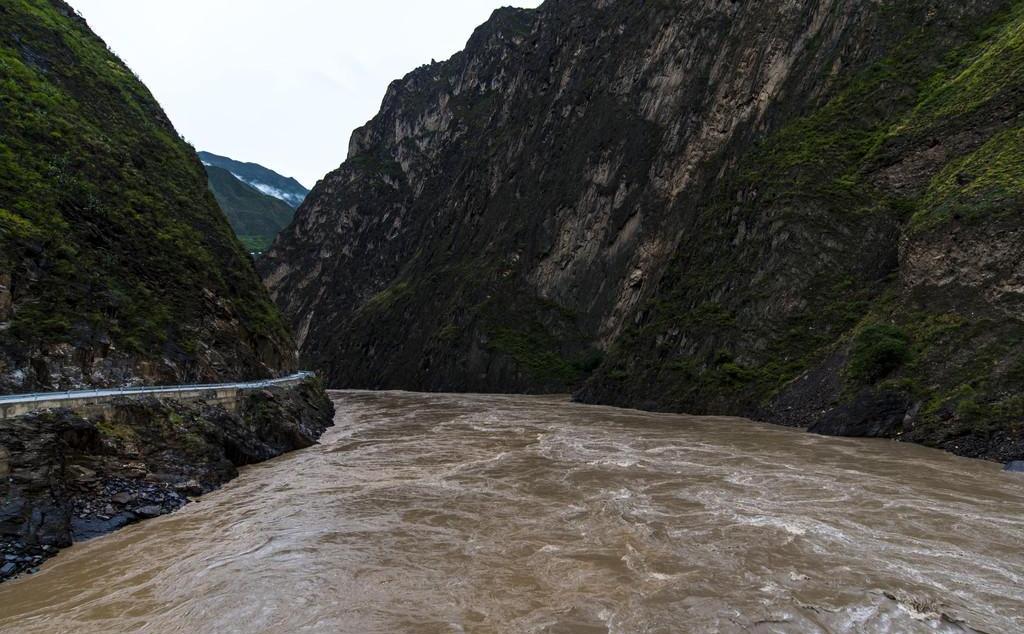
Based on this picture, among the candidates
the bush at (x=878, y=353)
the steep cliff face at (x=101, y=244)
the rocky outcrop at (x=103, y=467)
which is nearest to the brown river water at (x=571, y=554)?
the rocky outcrop at (x=103, y=467)

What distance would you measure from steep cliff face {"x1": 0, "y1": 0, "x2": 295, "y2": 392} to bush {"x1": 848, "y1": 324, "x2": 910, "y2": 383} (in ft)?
107

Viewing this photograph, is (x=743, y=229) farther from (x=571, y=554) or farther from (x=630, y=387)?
(x=571, y=554)

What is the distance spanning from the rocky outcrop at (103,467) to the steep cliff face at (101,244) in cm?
388

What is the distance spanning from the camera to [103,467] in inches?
639

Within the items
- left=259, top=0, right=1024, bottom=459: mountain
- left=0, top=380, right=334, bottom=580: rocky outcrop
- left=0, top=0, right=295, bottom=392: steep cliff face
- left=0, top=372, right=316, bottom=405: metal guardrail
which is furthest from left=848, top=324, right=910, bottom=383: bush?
left=0, top=0, right=295, bottom=392: steep cliff face

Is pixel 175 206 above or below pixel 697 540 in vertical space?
above

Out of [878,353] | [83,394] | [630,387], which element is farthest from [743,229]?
[83,394]

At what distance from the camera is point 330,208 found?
156 m

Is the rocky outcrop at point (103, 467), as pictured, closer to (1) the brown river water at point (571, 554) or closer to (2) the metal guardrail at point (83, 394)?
(2) the metal guardrail at point (83, 394)

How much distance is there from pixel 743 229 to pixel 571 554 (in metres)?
41.2

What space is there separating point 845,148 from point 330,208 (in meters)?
135

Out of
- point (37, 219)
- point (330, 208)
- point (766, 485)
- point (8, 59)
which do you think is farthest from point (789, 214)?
point (330, 208)

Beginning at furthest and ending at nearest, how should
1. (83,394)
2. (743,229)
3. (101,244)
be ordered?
1. (743,229)
2. (101,244)
3. (83,394)

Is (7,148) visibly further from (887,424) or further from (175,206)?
(887,424)
